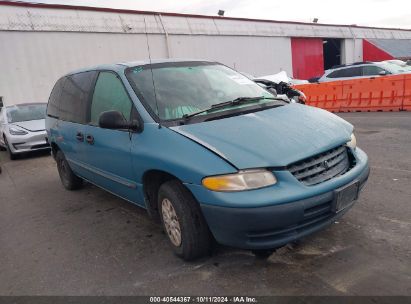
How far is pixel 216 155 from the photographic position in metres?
2.71

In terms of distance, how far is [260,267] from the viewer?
2.96 m

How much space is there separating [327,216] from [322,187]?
0.87 feet

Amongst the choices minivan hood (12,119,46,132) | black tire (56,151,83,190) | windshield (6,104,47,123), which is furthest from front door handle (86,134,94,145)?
windshield (6,104,47,123)

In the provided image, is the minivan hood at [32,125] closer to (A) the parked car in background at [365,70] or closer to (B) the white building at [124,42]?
(B) the white building at [124,42]

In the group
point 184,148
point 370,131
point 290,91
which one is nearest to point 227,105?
point 184,148

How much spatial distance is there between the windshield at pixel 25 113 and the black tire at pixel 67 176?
4848 millimetres

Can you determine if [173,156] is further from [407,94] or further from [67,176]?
[407,94]

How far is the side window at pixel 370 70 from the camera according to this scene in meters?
13.4

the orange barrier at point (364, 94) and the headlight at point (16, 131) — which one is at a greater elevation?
the headlight at point (16, 131)

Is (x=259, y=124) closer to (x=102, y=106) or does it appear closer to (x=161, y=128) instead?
(x=161, y=128)

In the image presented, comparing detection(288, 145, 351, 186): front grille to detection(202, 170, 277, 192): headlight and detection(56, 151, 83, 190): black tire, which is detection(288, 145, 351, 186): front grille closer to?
detection(202, 170, 277, 192): headlight

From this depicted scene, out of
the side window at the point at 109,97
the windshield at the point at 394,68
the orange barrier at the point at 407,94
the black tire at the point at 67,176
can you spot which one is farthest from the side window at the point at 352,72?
the side window at the point at 109,97

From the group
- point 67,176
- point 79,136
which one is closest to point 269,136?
point 79,136

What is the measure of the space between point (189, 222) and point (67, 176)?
3491 millimetres
